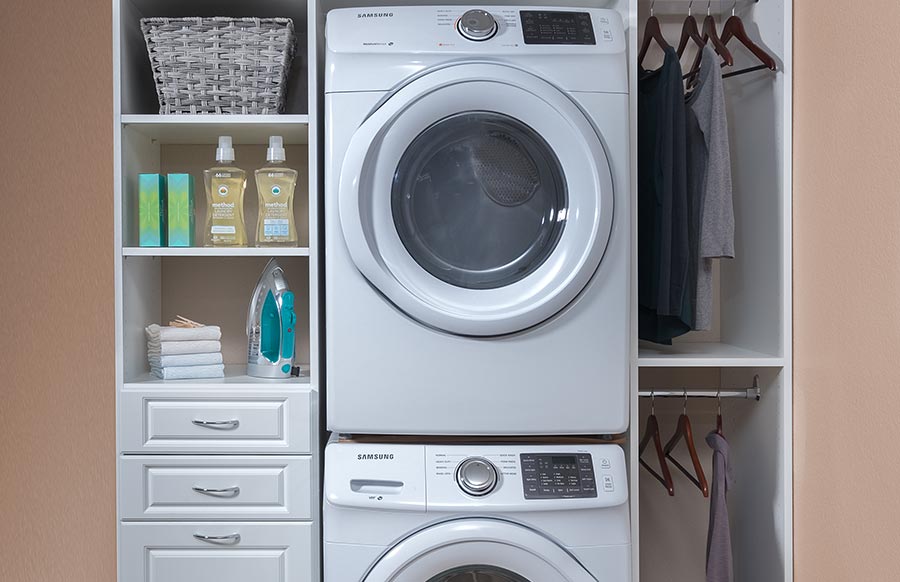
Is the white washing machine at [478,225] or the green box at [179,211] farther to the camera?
the green box at [179,211]

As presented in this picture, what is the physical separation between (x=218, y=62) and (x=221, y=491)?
969mm

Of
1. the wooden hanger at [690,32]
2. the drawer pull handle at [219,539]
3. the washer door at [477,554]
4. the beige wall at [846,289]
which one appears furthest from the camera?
the wooden hanger at [690,32]

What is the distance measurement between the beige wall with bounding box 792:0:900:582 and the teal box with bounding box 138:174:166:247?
147cm

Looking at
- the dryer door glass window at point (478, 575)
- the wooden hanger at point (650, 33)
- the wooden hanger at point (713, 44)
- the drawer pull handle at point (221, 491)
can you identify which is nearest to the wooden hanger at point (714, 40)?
the wooden hanger at point (713, 44)

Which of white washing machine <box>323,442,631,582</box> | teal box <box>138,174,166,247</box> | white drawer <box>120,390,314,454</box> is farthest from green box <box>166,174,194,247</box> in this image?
white washing machine <box>323,442,631,582</box>

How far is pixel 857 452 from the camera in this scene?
1463 millimetres

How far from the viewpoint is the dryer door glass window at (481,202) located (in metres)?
1.61

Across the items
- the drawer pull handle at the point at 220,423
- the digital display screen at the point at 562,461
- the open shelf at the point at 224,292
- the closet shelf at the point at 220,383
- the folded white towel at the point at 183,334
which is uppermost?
the open shelf at the point at 224,292

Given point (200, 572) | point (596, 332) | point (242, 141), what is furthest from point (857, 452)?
point (242, 141)

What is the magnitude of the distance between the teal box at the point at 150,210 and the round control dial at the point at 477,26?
2.55ft

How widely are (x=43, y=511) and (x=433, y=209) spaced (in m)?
1.06

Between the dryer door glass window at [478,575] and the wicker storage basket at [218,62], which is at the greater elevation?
the wicker storage basket at [218,62]

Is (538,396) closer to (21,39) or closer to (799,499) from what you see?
(799,499)

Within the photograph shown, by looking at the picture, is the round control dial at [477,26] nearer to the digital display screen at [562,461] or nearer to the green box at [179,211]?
the green box at [179,211]
